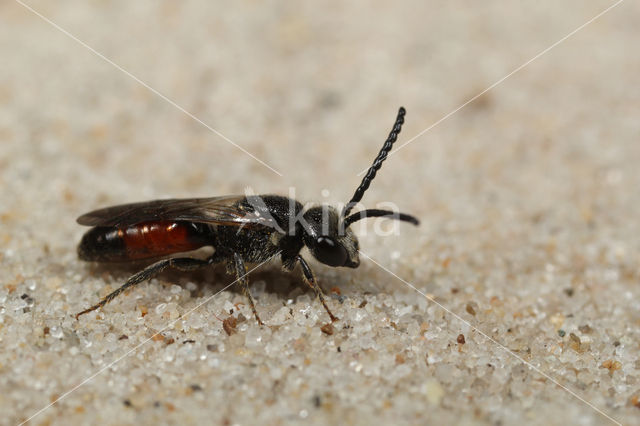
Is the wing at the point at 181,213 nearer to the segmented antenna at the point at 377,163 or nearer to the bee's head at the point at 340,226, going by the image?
the bee's head at the point at 340,226

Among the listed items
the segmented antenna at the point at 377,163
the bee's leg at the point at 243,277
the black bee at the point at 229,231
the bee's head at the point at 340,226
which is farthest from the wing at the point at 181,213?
the segmented antenna at the point at 377,163

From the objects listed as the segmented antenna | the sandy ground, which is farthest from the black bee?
the sandy ground

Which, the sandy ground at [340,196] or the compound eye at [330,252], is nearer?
the sandy ground at [340,196]

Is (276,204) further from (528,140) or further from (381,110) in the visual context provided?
(528,140)

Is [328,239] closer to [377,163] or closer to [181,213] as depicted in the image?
[377,163]

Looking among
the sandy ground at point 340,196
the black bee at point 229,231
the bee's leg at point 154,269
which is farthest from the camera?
the black bee at point 229,231

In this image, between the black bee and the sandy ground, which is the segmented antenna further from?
the sandy ground

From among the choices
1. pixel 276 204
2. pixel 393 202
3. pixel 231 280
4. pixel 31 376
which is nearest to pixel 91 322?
pixel 31 376

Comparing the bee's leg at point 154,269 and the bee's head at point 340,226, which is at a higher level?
the bee's head at point 340,226

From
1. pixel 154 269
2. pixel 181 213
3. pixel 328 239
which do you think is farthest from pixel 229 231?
pixel 328 239
